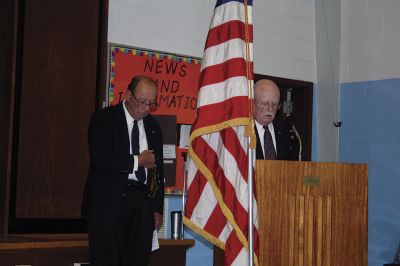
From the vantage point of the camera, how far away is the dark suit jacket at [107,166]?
145 inches

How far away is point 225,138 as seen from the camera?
2979 millimetres

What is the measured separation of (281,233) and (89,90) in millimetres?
2124

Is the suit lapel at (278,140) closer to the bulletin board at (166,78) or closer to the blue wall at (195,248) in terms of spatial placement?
the bulletin board at (166,78)

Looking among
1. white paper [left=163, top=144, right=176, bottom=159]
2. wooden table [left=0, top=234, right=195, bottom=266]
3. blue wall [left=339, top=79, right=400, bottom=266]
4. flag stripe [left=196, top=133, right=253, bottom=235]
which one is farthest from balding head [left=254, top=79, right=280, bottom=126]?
blue wall [left=339, top=79, right=400, bottom=266]

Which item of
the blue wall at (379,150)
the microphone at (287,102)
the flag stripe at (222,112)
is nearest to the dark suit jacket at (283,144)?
the flag stripe at (222,112)

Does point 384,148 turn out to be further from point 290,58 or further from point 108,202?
point 108,202

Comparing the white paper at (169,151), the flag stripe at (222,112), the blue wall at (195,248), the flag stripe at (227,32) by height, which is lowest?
the blue wall at (195,248)

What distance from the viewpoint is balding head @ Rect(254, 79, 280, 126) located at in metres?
3.53

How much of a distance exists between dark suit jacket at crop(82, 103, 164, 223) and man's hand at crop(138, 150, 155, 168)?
0.05 metres

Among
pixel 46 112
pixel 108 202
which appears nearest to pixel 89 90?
pixel 46 112

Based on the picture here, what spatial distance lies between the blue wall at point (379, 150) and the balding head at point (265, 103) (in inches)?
104

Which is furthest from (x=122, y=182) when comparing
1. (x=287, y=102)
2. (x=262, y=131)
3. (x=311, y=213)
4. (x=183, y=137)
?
(x=287, y=102)

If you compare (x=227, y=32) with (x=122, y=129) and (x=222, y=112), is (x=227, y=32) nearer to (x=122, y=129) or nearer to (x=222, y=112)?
(x=222, y=112)

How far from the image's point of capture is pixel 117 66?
4.89 m
